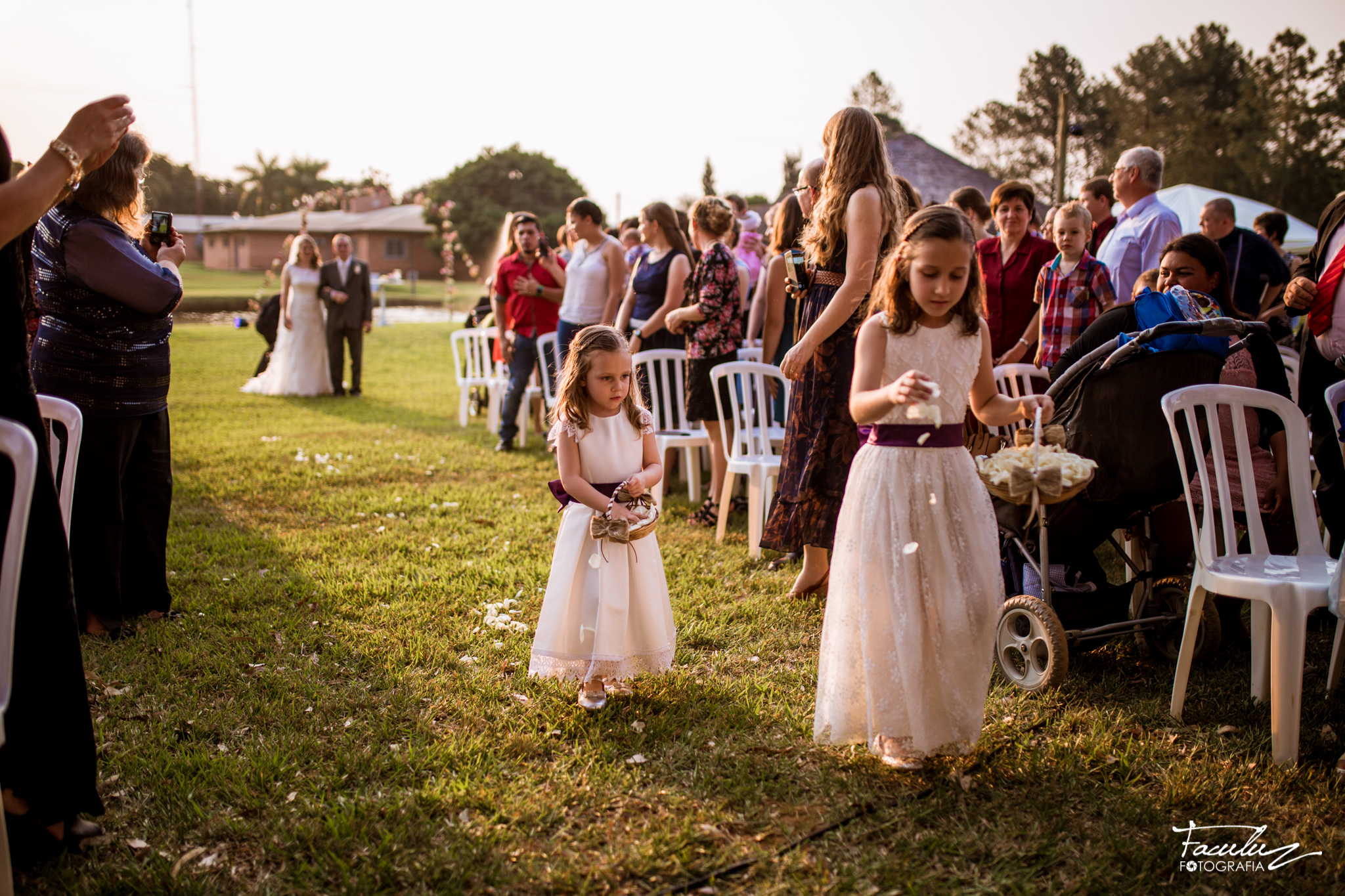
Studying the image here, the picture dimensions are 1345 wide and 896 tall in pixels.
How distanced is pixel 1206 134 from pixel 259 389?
44.2m

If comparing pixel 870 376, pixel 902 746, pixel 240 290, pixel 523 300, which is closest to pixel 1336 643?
pixel 902 746

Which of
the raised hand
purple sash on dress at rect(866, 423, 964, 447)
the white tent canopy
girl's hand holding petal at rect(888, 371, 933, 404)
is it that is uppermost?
the white tent canopy

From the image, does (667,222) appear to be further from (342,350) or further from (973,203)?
(342,350)

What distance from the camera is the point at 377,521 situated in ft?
20.8

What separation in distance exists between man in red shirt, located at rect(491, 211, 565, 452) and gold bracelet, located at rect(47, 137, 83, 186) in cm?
620

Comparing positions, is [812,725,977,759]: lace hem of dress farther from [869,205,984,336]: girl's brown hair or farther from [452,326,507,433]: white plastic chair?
[452,326,507,433]: white plastic chair

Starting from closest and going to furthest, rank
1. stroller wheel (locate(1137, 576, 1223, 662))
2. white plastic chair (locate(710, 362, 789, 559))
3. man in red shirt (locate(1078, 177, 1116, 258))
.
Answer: stroller wheel (locate(1137, 576, 1223, 662))
white plastic chair (locate(710, 362, 789, 559))
man in red shirt (locate(1078, 177, 1116, 258))

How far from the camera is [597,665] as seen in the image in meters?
3.38

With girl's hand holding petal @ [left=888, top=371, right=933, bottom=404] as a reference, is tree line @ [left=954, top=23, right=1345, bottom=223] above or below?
above

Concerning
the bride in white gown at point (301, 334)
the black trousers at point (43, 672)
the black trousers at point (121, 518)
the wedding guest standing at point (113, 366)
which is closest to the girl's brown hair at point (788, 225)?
the wedding guest standing at point (113, 366)

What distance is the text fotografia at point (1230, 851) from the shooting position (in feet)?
8.29

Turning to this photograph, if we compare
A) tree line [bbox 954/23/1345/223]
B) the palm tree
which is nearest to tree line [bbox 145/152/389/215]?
the palm tree

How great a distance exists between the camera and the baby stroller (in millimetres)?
3537

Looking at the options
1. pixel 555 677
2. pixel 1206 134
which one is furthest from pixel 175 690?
pixel 1206 134
